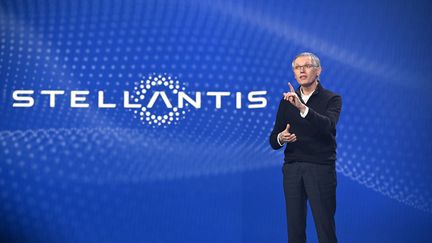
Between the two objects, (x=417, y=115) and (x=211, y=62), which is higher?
(x=211, y=62)

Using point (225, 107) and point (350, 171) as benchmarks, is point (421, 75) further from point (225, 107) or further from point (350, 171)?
point (225, 107)

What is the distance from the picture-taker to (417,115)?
4.12m

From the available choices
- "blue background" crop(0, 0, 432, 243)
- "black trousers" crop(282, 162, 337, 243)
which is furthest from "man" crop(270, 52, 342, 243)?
"blue background" crop(0, 0, 432, 243)

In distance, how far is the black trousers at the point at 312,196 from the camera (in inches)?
118

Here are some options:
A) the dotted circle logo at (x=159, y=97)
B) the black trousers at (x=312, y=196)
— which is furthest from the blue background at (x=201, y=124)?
the black trousers at (x=312, y=196)

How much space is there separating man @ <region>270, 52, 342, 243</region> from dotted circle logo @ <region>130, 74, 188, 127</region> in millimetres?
1214

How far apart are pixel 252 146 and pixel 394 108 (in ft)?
3.71

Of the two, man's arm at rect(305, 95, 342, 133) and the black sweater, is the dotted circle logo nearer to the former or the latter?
the black sweater

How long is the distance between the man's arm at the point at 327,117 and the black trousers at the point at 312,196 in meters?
0.24

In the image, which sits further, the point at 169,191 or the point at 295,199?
the point at 169,191

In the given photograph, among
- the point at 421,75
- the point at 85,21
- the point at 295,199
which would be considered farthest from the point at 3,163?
the point at 421,75

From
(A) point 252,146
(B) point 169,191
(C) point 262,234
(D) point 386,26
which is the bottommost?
(C) point 262,234

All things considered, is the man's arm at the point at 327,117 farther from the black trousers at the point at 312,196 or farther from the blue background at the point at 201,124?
the blue background at the point at 201,124

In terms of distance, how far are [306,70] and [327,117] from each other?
1.06 ft
